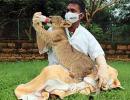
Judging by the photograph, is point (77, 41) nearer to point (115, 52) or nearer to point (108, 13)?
point (115, 52)

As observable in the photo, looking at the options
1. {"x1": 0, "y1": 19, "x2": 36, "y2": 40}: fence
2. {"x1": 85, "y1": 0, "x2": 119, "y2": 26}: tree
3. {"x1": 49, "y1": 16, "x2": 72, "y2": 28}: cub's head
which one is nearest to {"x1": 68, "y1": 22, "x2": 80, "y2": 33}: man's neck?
{"x1": 49, "y1": 16, "x2": 72, "y2": 28}: cub's head

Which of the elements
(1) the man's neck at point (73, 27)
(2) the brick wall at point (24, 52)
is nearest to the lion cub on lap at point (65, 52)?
(1) the man's neck at point (73, 27)

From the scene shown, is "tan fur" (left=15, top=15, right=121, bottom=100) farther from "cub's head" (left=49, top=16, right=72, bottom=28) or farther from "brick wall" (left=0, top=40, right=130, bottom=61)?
"brick wall" (left=0, top=40, right=130, bottom=61)

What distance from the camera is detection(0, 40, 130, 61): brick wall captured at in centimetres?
1741

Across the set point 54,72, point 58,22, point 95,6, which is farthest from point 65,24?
point 95,6

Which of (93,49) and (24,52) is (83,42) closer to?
(93,49)

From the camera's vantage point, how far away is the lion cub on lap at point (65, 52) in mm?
7078

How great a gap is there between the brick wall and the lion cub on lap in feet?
33.3

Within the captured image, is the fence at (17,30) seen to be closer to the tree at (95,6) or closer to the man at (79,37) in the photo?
the tree at (95,6)

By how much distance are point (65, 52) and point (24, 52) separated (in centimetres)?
1066

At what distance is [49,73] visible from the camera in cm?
685

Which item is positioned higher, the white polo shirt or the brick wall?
the white polo shirt

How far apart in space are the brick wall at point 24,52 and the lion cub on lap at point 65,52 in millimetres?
10141

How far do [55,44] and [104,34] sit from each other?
457 inches
